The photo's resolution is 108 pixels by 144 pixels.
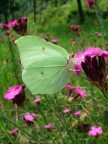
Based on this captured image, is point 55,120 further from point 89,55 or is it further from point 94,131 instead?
point 89,55

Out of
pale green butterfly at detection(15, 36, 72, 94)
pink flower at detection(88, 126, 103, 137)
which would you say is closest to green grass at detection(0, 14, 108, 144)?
pink flower at detection(88, 126, 103, 137)

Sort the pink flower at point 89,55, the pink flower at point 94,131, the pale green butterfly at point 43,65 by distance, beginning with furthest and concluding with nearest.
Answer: the pink flower at point 94,131
the pale green butterfly at point 43,65
the pink flower at point 89,55

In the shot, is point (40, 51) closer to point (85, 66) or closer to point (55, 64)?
point (55, 64)

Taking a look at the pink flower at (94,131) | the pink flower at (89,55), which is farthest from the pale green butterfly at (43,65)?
the pink flower at (94,131)

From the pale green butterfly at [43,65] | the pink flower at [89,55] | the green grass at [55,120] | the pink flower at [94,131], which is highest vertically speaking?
the pink flower at [89,55]

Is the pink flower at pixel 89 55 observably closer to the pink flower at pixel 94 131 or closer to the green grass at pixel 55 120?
the green grass at pixel 55 120

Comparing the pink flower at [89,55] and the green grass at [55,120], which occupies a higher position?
the pink flower at [89,55]

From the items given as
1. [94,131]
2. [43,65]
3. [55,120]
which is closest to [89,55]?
[43,65]

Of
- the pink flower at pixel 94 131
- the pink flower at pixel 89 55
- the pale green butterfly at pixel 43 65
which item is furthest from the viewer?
the pink flower at pixel 94 131
